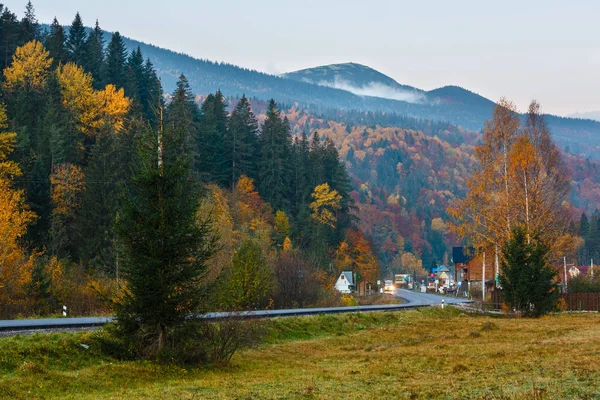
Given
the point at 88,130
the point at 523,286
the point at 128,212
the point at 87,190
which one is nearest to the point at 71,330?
the point at 128,212

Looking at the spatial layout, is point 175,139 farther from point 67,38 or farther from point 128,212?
point 67,38

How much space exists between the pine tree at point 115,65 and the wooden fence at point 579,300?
72664 mm

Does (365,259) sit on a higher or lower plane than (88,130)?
lower

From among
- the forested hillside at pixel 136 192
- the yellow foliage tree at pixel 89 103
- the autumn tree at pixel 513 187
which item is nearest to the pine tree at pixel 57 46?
the forested hillside at pixel 136 192

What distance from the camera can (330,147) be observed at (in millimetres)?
Answer: 133625

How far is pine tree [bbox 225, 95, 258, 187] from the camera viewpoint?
111 m

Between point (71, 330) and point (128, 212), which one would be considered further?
point (71, 330)

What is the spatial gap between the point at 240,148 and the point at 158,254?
3472 inches

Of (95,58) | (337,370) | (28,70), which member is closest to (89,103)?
(28,70)

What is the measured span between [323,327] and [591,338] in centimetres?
1501

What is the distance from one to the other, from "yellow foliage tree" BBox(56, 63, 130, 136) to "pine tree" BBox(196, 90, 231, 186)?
48.1ft

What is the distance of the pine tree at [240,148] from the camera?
363 ft

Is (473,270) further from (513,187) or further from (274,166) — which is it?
(513,187)

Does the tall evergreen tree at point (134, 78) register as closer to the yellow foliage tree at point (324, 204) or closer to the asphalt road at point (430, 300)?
the yellow foliage tree at point (324, 204)
